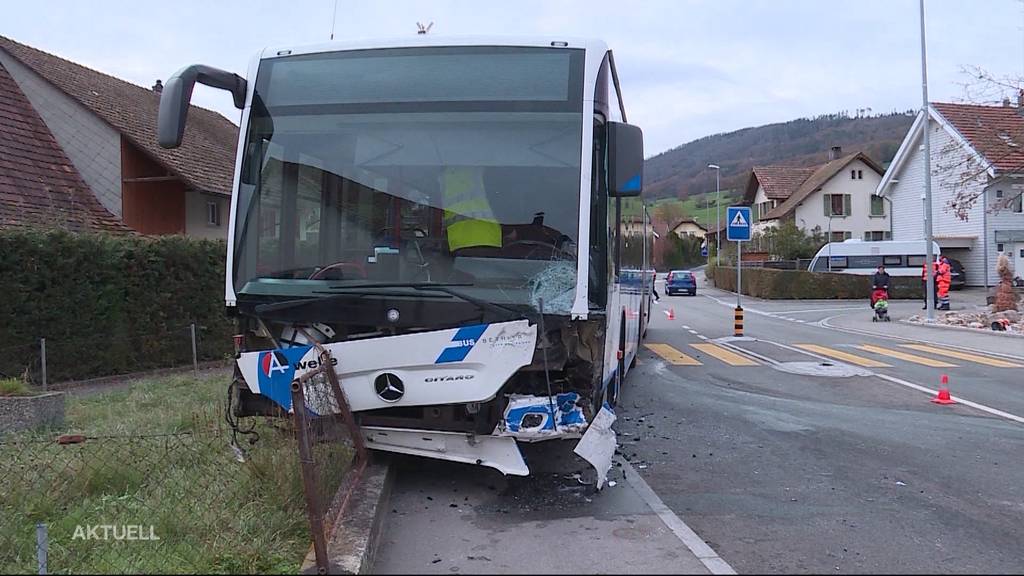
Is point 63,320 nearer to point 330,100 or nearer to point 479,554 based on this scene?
point 330,100

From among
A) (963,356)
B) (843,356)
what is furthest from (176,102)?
(963,356)

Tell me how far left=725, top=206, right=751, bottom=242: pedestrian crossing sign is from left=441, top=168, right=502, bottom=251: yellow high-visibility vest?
15.3m

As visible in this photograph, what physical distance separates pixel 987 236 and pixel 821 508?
4199 cm

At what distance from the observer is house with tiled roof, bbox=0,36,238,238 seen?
69.9ft

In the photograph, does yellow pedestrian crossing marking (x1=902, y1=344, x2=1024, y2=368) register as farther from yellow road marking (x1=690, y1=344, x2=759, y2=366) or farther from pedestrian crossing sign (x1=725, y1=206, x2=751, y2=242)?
pedestrian crossing sign (x1=725, y1=206, x2=751, y2=242)

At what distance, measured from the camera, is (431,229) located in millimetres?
5898

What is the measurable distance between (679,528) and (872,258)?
4262 cm

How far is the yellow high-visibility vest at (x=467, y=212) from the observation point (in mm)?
5824

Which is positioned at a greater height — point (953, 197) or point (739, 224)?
point (953, 197)

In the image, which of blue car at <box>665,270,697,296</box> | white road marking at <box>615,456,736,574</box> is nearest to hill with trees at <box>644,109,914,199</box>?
blue car at <box>665,270,697,296</box>

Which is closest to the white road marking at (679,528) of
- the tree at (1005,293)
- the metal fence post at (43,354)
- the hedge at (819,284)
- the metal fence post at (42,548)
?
the metal fence post at (42,548)

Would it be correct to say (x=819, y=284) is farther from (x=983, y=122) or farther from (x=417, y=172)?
(x=417, y=172)

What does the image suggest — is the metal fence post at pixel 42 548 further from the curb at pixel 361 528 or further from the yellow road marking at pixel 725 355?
the yellow road marking at pixel 725 355

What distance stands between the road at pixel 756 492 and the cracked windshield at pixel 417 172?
155cm
